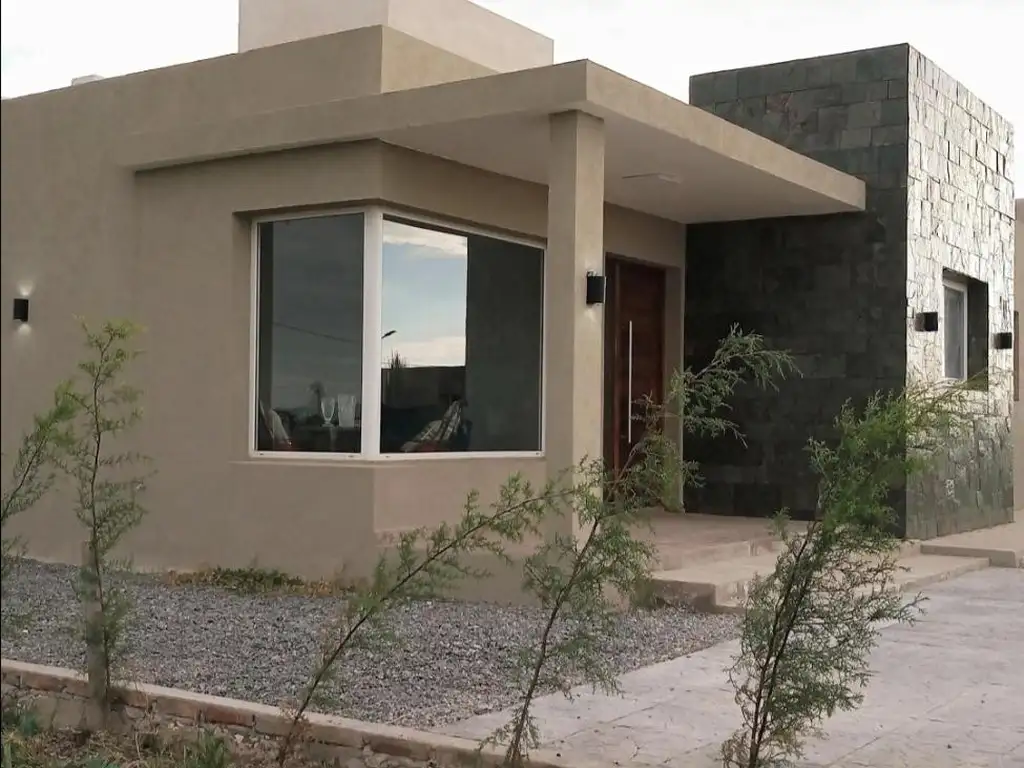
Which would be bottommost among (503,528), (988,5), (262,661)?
(262,661)

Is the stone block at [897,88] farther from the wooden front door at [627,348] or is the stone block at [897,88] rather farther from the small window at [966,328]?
the wooden front door at [627,348]

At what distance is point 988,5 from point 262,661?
6.53 metres

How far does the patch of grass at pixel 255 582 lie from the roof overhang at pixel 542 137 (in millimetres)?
2835

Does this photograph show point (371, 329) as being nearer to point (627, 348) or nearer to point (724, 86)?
point (627, 348)

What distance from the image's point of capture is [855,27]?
11.4 meters

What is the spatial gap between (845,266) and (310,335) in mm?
4640

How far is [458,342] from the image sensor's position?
841 centimetres

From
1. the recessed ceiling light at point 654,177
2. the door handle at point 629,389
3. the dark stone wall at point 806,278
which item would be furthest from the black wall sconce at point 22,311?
the dark stone wall at point 806,278

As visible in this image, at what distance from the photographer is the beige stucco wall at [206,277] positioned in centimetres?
788

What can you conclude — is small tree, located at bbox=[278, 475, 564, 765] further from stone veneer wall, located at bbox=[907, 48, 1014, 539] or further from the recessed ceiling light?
stone veneer wall, located at bbox=[907, 48, 1014, 539]

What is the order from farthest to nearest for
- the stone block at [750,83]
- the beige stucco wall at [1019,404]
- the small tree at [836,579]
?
the beige stucco wall at [1019,404] < the stone block at [750,83] < the small tree at [836,579]

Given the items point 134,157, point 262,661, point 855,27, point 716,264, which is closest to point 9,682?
point 262,661

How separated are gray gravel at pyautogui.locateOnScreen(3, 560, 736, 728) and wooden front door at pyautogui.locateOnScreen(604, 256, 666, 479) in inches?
144

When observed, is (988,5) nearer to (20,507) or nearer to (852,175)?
(852,175)
